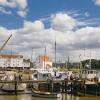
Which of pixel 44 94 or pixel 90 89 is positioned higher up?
pixel 90 89

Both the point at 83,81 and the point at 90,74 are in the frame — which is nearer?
the point at 83,81

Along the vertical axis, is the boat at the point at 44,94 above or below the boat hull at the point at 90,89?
below

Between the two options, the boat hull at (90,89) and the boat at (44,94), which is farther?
the boat hull at (90,89)

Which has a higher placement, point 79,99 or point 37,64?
point 37,64

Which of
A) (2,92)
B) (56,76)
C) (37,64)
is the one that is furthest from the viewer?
(37,64)

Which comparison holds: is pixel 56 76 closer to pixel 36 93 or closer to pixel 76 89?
pixel 76 89

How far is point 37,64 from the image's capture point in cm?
14788

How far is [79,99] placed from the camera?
6419cm


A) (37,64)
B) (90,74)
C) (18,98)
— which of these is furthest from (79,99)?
(37,64)

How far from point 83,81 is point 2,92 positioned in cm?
1579

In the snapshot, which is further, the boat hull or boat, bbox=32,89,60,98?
the boat hull

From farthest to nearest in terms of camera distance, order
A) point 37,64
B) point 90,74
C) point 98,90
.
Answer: point 37,64 < point 90,74 < point 98,90

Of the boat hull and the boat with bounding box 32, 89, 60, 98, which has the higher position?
the boat hull

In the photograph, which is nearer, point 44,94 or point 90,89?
point 44,94
